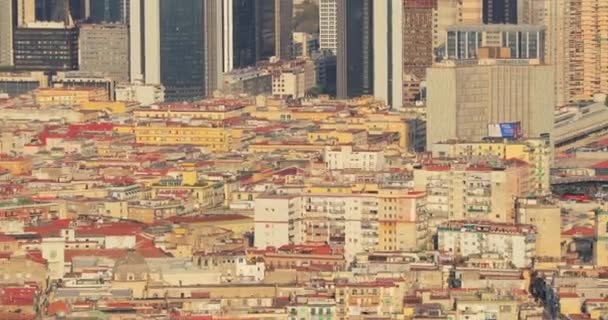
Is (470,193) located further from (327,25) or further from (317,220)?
(327,25)

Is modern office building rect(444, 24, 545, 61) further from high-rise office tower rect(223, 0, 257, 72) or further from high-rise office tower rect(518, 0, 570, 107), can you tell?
high-rise office tower rect(223, 0, 257, 72)


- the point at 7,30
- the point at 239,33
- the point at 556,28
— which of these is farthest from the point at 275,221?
the point at 7,30

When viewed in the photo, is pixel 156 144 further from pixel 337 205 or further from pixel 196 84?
pixel 337 205

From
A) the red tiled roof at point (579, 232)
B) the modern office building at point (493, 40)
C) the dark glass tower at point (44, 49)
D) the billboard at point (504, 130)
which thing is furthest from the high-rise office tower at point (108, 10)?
the red tiled roof at point (579, 232)

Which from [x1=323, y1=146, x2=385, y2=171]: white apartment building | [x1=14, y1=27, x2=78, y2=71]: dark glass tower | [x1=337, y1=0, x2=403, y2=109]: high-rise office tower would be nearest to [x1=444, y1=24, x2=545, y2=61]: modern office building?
[x1=323, y1=146, x2=385, y2=171]: white apartment building

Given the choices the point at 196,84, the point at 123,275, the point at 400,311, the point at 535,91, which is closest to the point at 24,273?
the point at 123,275

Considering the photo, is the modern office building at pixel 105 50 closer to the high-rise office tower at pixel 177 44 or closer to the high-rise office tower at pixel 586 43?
the high-rise office tower at pixel 177 44
